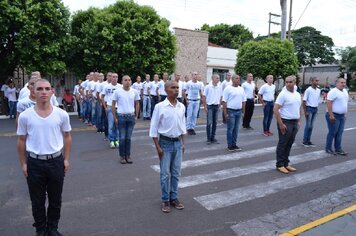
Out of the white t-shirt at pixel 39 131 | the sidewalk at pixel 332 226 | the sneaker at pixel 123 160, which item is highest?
the white t-shirt at pixel 39 131

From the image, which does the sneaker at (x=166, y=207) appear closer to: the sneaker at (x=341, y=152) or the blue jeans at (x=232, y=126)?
the blue jeans at (x=232, y=126)

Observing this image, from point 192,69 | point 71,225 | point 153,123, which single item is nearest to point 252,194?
point 153,123

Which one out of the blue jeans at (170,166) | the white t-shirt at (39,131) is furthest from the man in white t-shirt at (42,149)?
the blue jeans at (170,166)

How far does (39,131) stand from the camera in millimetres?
3719

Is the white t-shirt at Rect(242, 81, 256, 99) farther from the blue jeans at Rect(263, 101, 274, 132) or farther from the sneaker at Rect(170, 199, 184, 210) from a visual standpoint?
the sneaker at Rect(170, 199, 184, 210)

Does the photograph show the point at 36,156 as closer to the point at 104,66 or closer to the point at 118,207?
the point at 118,207

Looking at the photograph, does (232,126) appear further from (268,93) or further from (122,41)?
(122,41)

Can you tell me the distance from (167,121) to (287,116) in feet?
10.4

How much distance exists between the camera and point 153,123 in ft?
15.9

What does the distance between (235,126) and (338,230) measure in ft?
15.2

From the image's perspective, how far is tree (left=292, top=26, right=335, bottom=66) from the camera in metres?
54.1

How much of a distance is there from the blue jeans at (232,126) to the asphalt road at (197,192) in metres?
0.42

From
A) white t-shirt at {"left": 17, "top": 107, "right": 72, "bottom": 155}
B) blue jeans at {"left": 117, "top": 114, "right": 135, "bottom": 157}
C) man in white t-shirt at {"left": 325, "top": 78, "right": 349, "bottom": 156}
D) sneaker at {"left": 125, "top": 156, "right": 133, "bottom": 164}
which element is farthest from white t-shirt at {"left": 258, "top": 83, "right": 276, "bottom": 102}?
white t-shirt at {"left": 17, "top": 107, "right": 72, "bottom": 155}

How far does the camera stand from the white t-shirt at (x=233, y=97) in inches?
349
